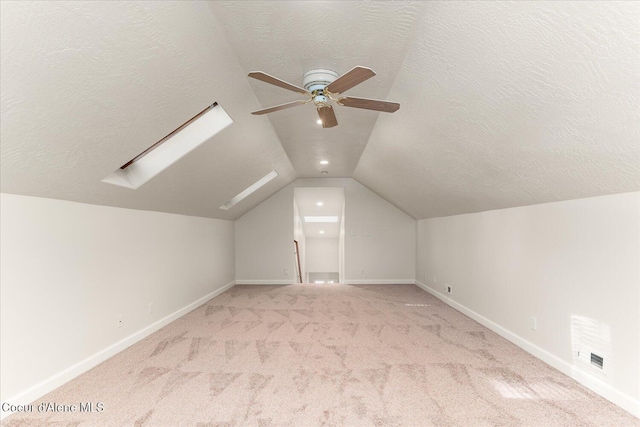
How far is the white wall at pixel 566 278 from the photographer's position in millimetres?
2287

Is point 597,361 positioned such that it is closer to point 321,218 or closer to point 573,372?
point 573,372

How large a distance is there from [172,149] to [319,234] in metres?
9.12

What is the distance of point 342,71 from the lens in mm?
2469

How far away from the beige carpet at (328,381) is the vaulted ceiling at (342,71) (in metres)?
1.51

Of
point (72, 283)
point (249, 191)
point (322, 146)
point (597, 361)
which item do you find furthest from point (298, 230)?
point (597, 361)

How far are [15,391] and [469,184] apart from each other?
4.21 m

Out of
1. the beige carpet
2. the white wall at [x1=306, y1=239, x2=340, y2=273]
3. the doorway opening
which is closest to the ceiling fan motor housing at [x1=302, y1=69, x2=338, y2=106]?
the beige carpet

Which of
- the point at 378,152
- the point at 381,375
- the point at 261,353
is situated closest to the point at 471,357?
the point at 381,375

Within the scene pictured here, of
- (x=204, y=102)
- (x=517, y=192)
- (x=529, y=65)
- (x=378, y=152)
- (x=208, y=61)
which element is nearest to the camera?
(x=529, y=65)

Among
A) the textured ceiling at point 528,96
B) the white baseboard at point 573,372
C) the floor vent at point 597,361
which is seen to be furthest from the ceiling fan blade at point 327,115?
the white baseboard at point 573,372

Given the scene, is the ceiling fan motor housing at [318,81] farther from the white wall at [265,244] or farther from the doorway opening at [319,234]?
the doorway opening at [319,234]

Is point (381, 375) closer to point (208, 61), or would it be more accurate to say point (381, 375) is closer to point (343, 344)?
point (343, 344)

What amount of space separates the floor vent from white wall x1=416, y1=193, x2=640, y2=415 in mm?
59

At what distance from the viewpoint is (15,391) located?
7.41 feet
